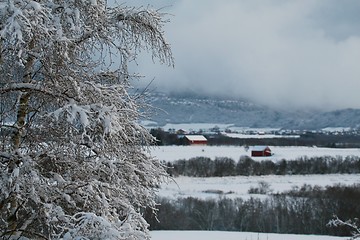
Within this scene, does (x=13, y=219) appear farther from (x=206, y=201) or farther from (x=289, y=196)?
(x=289, y=196)

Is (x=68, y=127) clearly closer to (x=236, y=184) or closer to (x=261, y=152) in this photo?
(x=236, y=184)

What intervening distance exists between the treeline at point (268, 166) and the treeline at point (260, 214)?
2140cm

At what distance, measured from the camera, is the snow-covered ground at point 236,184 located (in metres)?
49.8

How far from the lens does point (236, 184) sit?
60656 mm

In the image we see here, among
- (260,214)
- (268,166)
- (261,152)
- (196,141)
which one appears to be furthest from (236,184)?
(196,141)

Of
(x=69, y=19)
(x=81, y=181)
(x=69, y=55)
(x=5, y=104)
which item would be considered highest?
(x=69, y=19)

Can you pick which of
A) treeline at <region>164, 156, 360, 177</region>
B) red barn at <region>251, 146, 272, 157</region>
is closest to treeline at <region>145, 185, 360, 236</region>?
treeline at <region>164, 156, 360, 177</region>

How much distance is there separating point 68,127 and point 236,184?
5702 centimetres

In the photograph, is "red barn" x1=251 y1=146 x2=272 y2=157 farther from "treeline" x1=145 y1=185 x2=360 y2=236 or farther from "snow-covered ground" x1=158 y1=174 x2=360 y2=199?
"treeline" x1=145 y1=185 x2=360 y2=236

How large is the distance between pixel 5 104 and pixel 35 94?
1.02 ft

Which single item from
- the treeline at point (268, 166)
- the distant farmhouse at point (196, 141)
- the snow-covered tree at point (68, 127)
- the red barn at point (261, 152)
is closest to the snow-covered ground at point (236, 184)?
the treeline at point (268, 166)

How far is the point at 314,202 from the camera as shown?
149 ft

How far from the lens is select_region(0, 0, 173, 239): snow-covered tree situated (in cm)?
438

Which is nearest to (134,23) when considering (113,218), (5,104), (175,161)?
(5,104)
